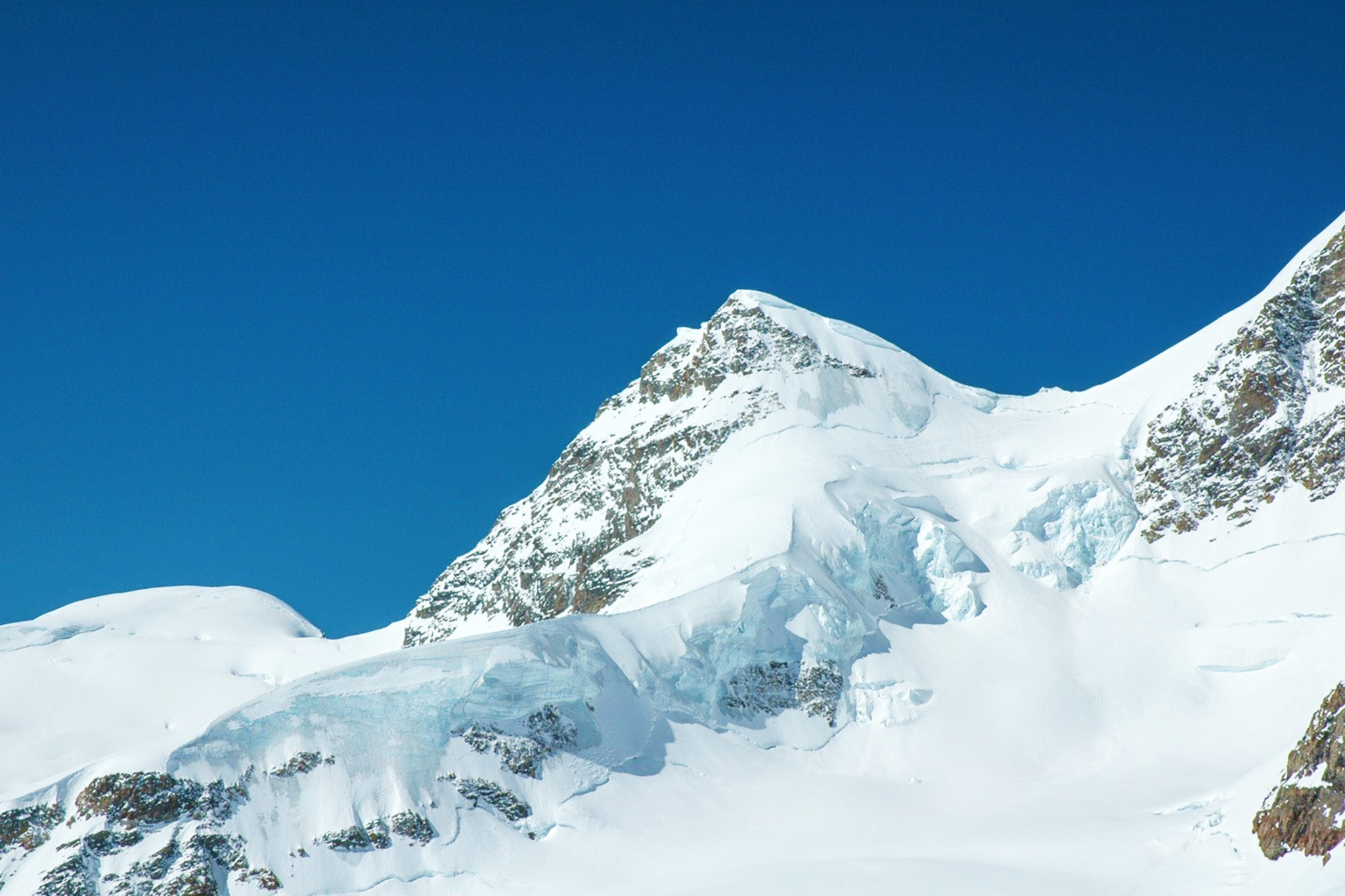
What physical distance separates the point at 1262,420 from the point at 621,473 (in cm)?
3965

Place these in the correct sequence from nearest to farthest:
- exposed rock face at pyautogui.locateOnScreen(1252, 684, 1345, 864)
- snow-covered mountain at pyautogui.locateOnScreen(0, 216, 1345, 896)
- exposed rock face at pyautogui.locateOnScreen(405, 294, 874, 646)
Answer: exposed rock face at pyautogui.locateOnScreen(1252, 684, 1345, 864) < snow-covered mountain at pyautogui.locateOnScreen(0, 216, 1345, 896) < exposed rock face at pyautogui.locateOnScreen(405, 294, 874, 646)

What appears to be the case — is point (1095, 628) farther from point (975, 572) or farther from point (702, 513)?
point (702, 513)

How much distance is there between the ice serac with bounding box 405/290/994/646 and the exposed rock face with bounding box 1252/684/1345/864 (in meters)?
45.7

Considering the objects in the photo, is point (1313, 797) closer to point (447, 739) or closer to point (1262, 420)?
point (447, 739)

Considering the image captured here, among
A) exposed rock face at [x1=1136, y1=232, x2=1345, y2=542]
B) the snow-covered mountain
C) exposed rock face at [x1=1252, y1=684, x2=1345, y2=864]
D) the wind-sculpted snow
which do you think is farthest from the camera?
exposed rock face at [x1=1136, y1=232, x2=1345, y2=542]

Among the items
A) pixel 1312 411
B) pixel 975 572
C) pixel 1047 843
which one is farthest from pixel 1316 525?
pixel 1047 843

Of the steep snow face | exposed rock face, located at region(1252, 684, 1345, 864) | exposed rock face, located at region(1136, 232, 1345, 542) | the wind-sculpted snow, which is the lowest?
exposed rock face, located at region(1252, 684, 1345, 864)

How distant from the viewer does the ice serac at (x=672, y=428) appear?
93188 mm

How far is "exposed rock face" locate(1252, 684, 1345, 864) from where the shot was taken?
132 ft

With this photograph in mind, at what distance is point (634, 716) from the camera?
64.9 m

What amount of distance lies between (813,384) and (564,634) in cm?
3642

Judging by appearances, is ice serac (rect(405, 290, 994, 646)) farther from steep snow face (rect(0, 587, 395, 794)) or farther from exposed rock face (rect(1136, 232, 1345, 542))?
exposed rock face (rect(1136, 232, 1345, 542))

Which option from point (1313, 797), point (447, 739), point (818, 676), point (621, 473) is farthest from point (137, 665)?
point (1313, 797)

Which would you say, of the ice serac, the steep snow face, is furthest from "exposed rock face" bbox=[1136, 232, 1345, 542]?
the steep snow face
